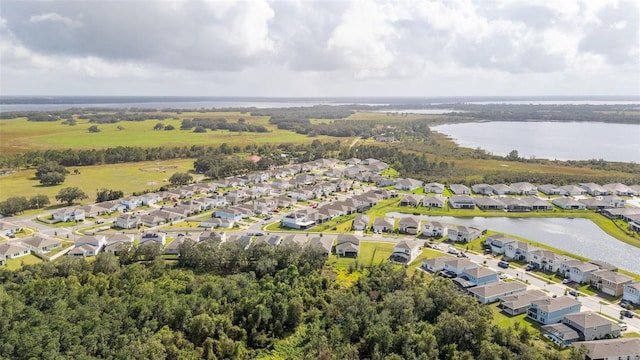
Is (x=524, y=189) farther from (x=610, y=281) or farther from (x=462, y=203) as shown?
(x=610, y=281)

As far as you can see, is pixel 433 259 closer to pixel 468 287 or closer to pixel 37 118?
pixel 468 287

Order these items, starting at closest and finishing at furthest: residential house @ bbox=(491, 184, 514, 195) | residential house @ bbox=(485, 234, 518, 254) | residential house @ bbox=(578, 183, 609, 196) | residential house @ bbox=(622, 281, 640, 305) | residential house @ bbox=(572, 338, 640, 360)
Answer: residential house @ bbox=(572, 338, 640, 360) → residential house @ bbox=(622, 281, 640, 305) → residential house @ bbox=(485, 234, 518, 254) → residential house @ bbox=(578, 183, 609, 196) → residential house @ bbox=(491, 184, 514, 195)

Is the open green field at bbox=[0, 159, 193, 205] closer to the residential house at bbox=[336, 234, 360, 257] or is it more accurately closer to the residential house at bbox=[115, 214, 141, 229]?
the residential house at bbox=[115, 214, 141, 229]

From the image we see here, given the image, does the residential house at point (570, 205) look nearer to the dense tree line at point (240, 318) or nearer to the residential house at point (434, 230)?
the residential house at point (434, 230)

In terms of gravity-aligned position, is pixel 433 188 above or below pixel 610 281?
above

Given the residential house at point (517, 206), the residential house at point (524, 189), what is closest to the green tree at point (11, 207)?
the residential house at point (517, 206)

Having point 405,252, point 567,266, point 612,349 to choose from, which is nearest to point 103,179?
point 405,252

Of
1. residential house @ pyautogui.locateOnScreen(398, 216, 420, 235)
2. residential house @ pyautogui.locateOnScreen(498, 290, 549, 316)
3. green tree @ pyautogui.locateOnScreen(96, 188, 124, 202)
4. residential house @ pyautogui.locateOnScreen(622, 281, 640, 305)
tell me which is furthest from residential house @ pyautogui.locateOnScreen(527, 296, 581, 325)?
green tree @ pyautogui.locateOnScreen(96, 188, 124, 202)

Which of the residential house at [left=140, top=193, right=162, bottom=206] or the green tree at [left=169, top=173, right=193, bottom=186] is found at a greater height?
the green tree at [left=169, top=173, right=193, bottom=186]
